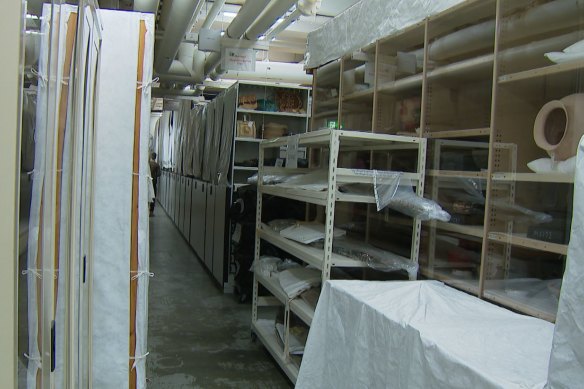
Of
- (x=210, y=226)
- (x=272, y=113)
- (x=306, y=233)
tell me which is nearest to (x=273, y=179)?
(x=306, y=233)

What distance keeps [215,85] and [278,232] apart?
5.04m

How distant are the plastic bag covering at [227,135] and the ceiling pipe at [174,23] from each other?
72cm

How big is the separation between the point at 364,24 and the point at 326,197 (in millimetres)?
1217

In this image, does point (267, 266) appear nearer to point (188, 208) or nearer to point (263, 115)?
point (263, 115)

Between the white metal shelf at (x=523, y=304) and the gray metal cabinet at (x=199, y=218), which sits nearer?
the white metal shelf at (x=523, y=304)

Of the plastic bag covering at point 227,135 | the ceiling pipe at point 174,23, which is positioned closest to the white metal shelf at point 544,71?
the ceiling pipe at point 174,23

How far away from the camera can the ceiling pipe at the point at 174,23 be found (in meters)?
3.71

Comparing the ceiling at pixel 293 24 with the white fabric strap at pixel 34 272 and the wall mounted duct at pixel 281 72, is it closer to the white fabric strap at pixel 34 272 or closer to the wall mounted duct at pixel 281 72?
the wall mounted duct at pixel 281 72

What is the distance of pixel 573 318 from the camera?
97 centimetres

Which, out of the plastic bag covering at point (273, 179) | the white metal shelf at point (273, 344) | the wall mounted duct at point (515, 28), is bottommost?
the white metal shelf at point (273, 344)

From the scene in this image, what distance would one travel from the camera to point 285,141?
3.03 metres

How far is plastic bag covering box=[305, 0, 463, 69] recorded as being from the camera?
235 centimetres

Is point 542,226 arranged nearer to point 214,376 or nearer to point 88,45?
point 88,45

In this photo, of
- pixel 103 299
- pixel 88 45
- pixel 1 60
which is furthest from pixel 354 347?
pixel 1 60
